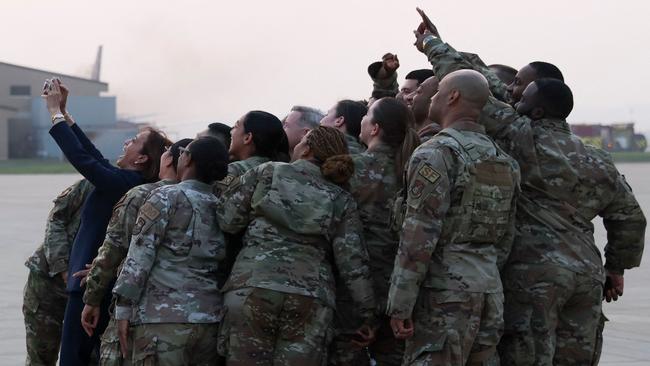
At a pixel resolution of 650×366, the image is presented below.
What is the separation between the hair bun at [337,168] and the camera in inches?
214

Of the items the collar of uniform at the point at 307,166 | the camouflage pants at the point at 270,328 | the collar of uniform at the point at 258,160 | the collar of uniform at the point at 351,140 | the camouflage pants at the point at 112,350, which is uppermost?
the collar of uniform at the point at 351,140

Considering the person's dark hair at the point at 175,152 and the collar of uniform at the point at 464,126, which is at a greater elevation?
the collar of uniform at the point at 464,126

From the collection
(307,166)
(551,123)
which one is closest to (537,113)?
(551,123)

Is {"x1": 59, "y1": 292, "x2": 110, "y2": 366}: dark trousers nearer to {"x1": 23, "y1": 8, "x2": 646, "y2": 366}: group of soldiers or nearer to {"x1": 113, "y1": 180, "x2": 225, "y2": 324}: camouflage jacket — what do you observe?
{"x1": 23, "y1": 8, "x2": 646, "y2": 366}: group of soldiers

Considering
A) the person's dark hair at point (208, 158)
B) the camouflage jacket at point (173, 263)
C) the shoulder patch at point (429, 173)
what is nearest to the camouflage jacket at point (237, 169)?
the person's dark hair at point (208, 158)

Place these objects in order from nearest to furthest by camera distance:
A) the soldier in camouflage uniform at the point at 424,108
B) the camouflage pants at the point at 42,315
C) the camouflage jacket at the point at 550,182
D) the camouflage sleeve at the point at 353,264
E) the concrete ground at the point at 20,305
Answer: the camouflage sleeve at the point at 353,264 < the camouflage jacket at the point at 550,182 < the soldier in camouflage uniform at the point at 424,108 < the camouflage pants at the point at 42,315 < the concrete ground at the point at 20,305

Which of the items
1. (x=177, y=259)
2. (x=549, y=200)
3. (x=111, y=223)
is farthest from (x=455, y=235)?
(x=111, y=223)

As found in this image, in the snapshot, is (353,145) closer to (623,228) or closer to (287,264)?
(287,264)

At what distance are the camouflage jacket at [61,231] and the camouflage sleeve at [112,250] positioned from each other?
1095 millimetres

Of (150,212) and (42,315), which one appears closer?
(150,212)

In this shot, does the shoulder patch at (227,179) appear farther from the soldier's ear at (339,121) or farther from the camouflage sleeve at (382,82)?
the camouflage sleeve at (382,82)

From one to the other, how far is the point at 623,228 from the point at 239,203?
2.08 meters

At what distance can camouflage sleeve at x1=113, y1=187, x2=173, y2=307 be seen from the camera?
17.5 feet

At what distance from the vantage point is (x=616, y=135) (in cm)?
10856
